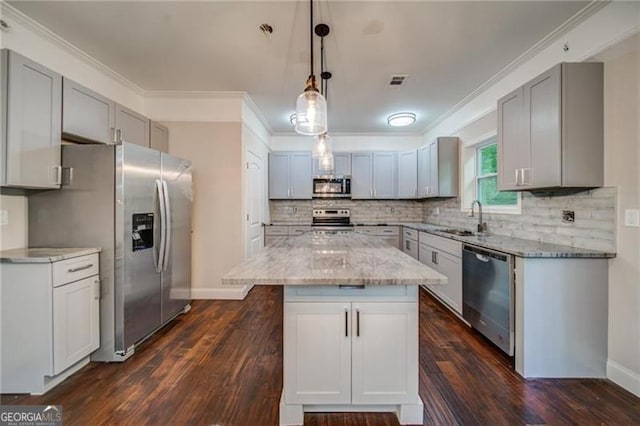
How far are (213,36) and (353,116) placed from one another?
8.67ft

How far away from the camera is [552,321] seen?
207 centimetres

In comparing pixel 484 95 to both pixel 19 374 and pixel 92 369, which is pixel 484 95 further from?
pixel 19 374

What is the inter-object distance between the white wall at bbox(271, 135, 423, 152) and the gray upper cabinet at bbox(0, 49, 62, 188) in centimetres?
389

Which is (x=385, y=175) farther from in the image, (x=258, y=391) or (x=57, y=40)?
(x=57, y=40)

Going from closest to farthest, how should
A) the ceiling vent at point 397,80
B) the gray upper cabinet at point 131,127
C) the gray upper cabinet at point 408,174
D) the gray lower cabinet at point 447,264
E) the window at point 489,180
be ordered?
the gray upper cabinet at point 131,127 < the gray lower cabinet at point 447,264 < the ceiling vent at point 397,80 < the window at point 489,180 < the gray upper cabinet at point 408,174

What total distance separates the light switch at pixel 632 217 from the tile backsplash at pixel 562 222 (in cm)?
7

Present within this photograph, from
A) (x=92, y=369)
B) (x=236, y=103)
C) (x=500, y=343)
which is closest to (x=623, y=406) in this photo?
(x=500, y=343)

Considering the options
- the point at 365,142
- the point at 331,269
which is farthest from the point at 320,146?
the point at 365,142

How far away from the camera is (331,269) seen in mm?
1590

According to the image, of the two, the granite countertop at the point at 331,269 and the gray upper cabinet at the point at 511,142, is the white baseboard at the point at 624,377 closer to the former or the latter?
the gray upper cabinet at the point at 511,142

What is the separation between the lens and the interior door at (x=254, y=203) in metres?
4.25

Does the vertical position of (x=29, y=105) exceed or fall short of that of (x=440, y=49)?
it falls short

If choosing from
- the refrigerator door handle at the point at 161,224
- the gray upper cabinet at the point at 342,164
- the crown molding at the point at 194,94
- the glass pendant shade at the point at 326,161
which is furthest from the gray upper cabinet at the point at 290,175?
the refrigerator door handle at the point at 161,224

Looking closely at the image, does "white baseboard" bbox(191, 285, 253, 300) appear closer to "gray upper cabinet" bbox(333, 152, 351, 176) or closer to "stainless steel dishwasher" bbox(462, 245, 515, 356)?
"stainless steel dishwasher" bbox(462, 245, 515, 356)
